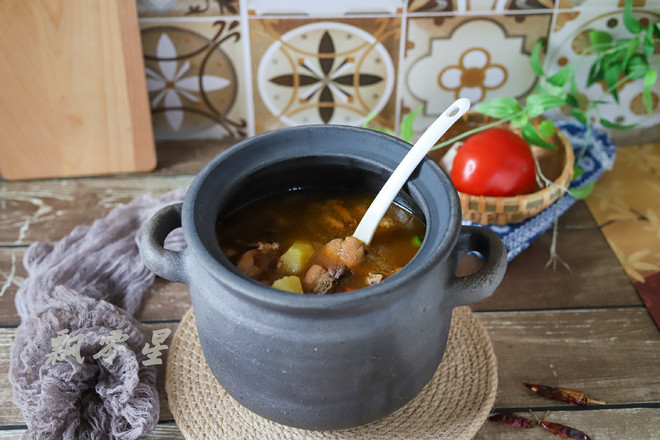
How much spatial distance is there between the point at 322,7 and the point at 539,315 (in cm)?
80

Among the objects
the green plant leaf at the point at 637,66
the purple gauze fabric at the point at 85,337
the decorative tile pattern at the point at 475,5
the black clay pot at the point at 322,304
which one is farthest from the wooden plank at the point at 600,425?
the decorative tile pattern at the point at 475,5

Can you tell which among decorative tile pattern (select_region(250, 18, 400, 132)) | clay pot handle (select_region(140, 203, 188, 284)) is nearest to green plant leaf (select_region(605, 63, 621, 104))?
decorative tile pattern (select_region(250, 18, 400, 132))

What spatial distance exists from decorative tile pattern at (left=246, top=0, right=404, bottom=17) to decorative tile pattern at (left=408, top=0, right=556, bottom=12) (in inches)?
1.7

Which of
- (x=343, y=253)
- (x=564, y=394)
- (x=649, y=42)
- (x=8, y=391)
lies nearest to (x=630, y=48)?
(x=649, y=42)

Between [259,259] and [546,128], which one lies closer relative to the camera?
[259,259]

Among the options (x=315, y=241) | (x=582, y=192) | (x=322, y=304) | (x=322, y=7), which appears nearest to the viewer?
(x=322, y=304)

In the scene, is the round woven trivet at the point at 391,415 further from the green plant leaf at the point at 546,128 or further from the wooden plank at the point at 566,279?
the green plant leaf at the point at 546,128

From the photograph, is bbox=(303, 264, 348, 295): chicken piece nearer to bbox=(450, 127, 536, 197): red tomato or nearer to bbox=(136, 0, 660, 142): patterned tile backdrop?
bbox=(450, 127, 536, 197): red tomato

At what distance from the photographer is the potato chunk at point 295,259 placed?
2.76ft

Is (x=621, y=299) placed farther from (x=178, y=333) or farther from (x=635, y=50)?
(x=178, y=333)

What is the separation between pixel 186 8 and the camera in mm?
1396

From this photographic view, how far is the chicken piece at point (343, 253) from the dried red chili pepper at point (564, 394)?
0.38m

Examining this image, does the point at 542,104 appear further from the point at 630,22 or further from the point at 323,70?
the point at 323,70

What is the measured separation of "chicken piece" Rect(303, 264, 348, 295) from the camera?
81 centimetres
